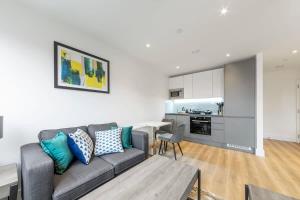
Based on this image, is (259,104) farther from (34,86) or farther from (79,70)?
(34,86)

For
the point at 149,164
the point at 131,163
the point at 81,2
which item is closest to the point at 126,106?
the point at 131,163

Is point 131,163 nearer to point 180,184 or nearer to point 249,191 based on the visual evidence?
point 180,184

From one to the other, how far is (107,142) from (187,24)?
221 centimetres

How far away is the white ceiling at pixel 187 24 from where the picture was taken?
1.72 metres

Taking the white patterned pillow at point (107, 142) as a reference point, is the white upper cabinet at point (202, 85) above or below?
above

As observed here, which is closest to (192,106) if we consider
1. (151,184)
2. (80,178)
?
(151,184)

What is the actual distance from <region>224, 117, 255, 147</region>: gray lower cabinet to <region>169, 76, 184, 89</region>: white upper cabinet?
1882mm

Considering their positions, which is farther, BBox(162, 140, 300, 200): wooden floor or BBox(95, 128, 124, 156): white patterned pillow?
BBox(95, 128, 124, 156): white patterned pillow

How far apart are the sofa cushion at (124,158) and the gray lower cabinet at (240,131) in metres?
2.66

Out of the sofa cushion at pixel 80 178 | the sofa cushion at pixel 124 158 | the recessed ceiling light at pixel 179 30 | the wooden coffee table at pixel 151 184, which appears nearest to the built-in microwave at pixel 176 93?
the recessed ceiling light at pixel 179 30

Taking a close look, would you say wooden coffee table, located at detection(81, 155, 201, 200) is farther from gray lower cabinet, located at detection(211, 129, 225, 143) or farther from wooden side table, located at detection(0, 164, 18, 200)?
gray lower cabinet, located at detection(211, 129, 225, 143)

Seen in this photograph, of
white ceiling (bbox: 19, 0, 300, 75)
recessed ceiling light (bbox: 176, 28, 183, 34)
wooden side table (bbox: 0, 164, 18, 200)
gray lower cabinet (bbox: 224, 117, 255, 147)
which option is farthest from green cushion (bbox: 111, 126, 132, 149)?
gray lower cabinet (bbox: 224, 117, 255, 147)

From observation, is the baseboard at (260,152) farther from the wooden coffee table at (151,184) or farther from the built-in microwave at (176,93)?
the wooden coffee table at (151,184)

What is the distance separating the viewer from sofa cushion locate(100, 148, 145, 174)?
1754 millimetres
